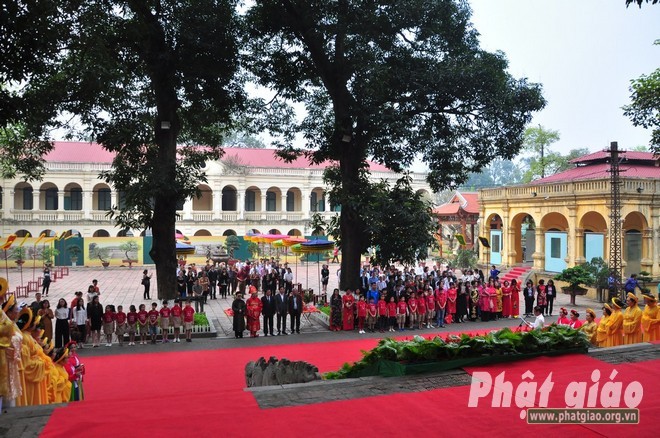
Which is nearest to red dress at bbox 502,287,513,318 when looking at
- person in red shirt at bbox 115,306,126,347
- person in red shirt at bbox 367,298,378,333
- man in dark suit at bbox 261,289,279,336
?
person in red shirt at bbox 367,298,378,333

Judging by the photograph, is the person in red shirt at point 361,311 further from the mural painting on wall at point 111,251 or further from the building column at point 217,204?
the building column at point 217,204

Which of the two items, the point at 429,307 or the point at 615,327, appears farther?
the point at 429,307

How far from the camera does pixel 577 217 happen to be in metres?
24.8

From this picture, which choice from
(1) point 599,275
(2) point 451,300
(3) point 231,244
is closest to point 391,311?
(2) point 451,300

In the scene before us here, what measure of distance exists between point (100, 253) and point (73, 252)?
1.65 meters

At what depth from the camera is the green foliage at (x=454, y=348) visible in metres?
7.62

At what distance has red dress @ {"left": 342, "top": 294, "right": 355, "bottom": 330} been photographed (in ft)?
50.7

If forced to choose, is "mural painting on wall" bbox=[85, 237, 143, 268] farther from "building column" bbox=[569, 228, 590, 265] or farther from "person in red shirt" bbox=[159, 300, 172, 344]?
"building column" bbox=[569, 228, 590, 265]

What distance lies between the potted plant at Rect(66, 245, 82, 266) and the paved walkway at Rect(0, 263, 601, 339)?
0.72 m

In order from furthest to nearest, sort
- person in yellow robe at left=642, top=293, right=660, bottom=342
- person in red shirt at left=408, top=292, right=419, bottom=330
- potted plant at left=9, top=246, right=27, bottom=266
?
potted plant at left=9, top=246, right=27, bottom=266 < person in red shirt at left=408, top=292, right=419, bottom=330 < person in yellow robe at left=642, top=293, right=660, bottom=342

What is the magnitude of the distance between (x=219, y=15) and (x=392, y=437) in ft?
42.1

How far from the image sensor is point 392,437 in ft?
17.3

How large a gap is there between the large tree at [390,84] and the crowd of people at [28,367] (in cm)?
881

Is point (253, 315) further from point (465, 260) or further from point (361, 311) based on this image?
point (465, 260)
